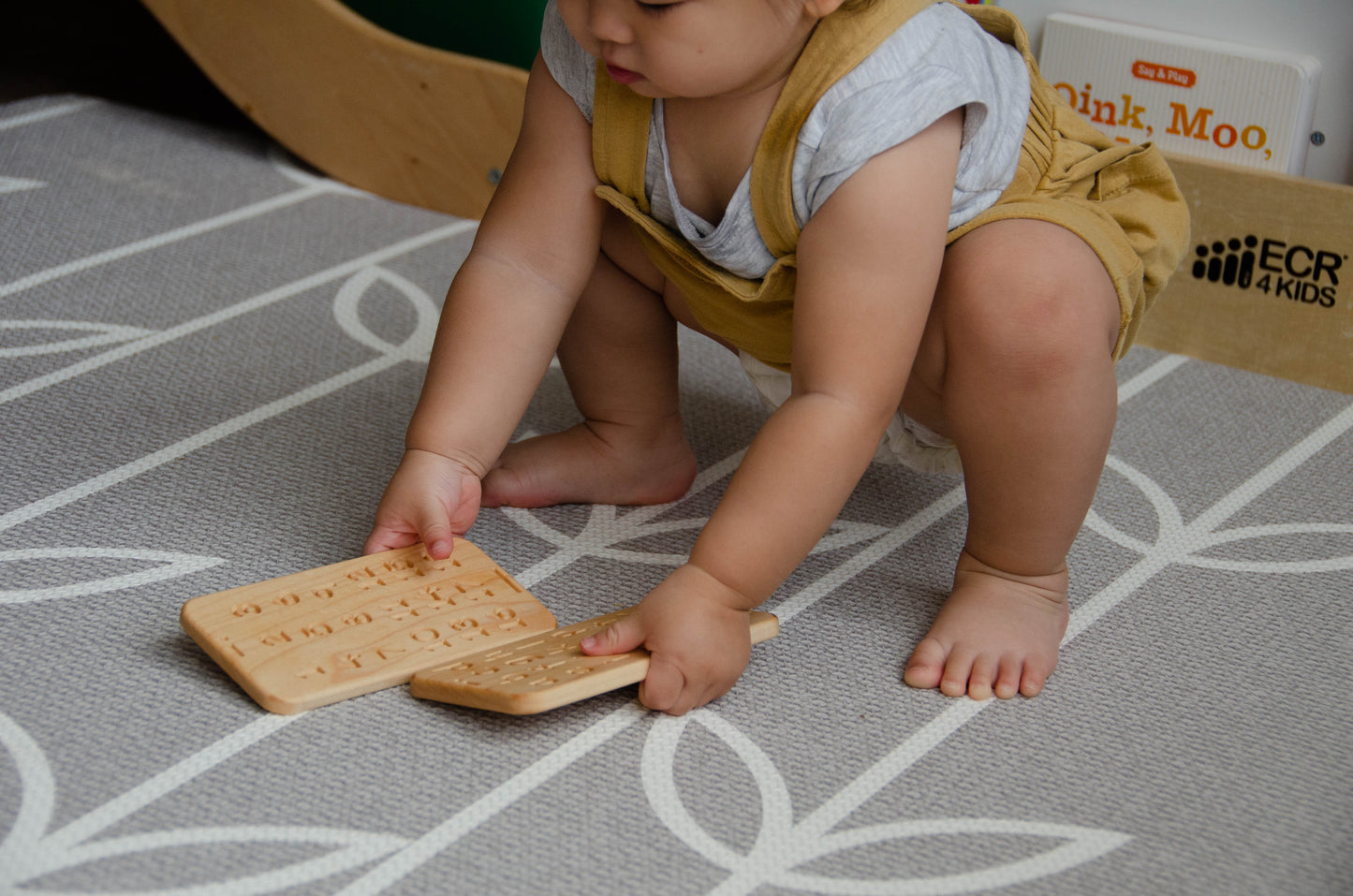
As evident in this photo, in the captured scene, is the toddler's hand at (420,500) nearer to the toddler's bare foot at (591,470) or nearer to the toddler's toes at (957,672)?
the toddler's bare foot at (591,470)

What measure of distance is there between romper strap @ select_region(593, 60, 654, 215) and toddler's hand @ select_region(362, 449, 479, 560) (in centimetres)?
17

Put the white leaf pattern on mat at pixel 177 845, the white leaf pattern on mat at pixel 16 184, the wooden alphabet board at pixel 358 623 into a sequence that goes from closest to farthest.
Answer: the white leaf pattern on mat at pixel 177 845 < the wooden alphabet board at pixel 358 623 < the white leaf pattern on mat at pixel 16 184

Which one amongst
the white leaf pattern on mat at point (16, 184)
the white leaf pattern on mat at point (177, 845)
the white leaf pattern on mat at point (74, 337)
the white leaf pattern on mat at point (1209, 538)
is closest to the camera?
the white leaf pattern on mat at point (177, 845)

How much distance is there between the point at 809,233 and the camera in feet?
2.13

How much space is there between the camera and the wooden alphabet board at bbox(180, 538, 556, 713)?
2.05ft

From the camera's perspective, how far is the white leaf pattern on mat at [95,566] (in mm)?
689

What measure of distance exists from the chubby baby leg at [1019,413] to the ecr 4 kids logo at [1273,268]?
0.35 metres

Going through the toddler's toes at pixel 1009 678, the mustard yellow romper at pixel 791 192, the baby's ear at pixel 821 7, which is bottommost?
the toddler's toes at pixel 1009 678

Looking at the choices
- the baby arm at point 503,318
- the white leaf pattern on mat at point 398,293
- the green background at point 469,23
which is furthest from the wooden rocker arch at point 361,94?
the baby arm at point 503,318

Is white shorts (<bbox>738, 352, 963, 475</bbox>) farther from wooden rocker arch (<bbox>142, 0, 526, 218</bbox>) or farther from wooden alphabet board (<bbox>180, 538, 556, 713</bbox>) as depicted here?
wooden rocker arch (<bbox>142, 0, 526, 218</bbox>)

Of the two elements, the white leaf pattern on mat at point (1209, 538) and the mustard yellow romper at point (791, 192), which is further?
the white leaf pattern on mat at point (1209, 538)

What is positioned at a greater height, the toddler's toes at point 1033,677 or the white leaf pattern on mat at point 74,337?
the white leaf pattern on mat at point 74,337

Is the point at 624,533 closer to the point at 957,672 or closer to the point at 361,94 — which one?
the point at 957,672

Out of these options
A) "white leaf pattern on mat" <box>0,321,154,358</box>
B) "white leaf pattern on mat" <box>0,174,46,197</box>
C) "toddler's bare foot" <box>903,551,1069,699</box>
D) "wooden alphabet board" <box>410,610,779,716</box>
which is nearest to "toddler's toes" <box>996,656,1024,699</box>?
"toddler's bare foot" <box>903,551,1069,699</box>
